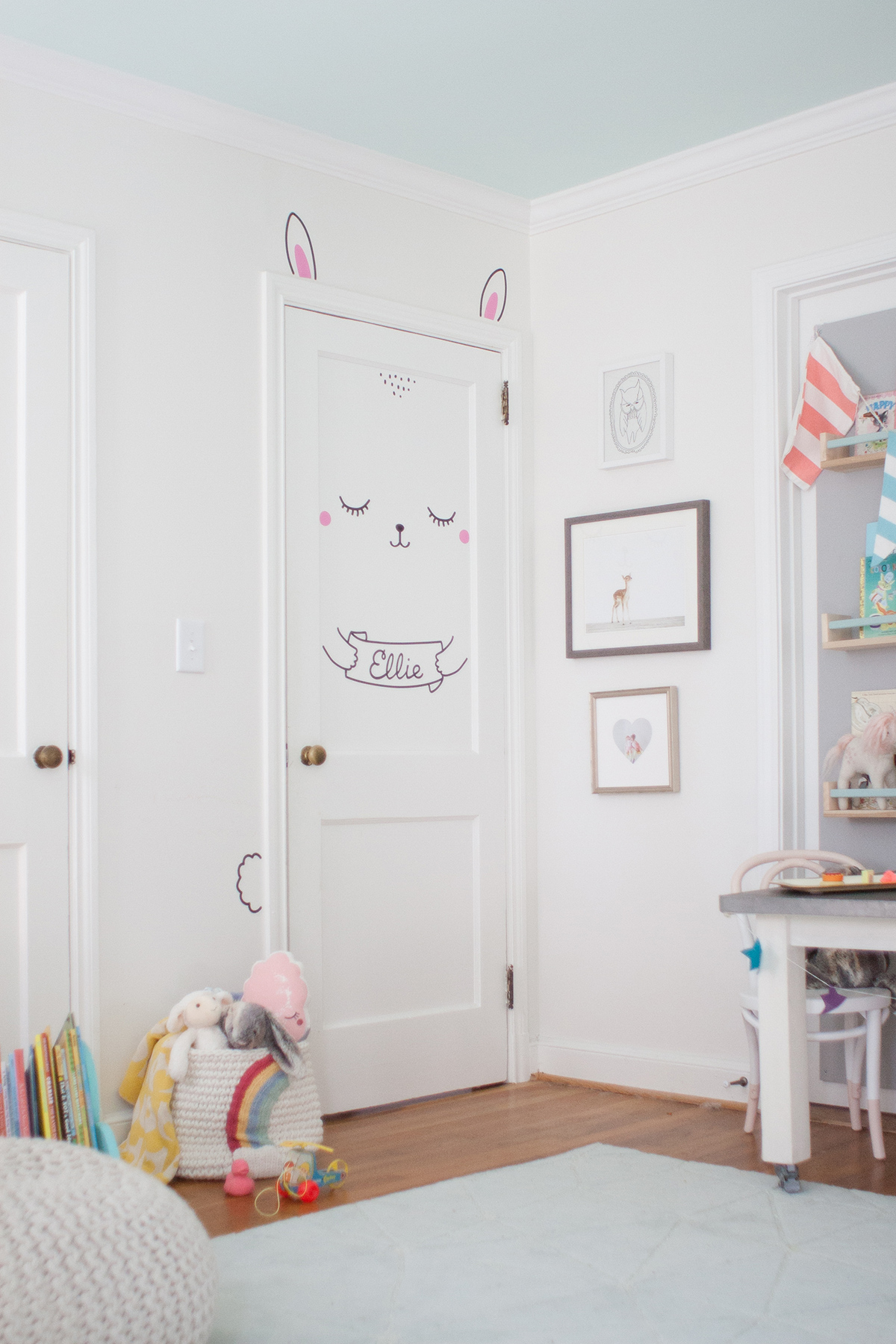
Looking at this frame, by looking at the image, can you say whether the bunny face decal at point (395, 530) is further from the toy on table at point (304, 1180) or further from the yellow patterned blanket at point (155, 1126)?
the toy on table at point (304, 1180)

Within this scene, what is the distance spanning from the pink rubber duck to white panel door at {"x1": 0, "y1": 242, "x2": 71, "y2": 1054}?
1.73 ft

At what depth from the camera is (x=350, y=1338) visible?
1.86 meters

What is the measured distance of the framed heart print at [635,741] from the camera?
3428 millimetres

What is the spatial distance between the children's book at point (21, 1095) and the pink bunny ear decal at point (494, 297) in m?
2.39

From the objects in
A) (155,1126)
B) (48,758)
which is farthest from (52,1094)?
(48,758)

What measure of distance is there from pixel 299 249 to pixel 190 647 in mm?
1104

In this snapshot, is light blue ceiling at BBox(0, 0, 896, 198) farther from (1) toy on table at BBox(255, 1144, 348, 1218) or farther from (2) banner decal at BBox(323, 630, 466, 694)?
(1) toy on table at BBox(255, 1144, 348, 1218)

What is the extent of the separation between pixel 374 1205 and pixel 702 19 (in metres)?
2.59

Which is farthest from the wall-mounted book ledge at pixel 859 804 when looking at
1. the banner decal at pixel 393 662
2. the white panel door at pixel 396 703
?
the banner decal at pixel 393 662

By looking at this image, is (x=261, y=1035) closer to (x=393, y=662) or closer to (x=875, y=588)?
(x=393, y=662)

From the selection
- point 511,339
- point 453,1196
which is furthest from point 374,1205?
point 511,339

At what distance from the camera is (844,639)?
3.16m

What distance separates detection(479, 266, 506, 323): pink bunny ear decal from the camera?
369cm

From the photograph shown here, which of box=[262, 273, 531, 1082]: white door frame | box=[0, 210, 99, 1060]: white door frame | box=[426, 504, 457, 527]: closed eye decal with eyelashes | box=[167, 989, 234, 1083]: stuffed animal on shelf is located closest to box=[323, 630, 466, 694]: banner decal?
box=[262, 273, 531, 1082]: white door frame
